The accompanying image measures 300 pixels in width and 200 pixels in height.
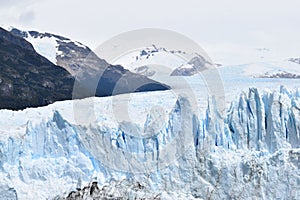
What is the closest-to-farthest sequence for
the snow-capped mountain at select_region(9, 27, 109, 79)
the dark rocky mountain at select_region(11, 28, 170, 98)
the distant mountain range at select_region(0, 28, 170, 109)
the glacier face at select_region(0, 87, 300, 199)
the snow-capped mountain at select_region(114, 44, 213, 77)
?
the glacier face at select_region(0, 87, 300, 199), the dark rocky mountain at select_region(11, 28, 170, 98), the distant mountain range at select_region(0, 28, 170, 109), the snow-capped mountain at select_region(114, 44, 213, 77), the snow-capped mountain at select_region(9, 27, 109, 79)

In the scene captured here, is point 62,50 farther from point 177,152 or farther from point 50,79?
point 177,152

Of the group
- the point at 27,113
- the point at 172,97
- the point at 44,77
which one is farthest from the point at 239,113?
the point at 44,77

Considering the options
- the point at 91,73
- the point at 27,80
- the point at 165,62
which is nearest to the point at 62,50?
the point at 165,62

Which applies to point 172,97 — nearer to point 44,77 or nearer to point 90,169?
point 90,169

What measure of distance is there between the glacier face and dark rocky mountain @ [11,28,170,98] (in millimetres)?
19018

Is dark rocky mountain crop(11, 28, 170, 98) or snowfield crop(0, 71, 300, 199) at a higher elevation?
dark rocky mountain crop(11, 28, 170, 98)

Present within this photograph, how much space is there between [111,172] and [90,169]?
783mm

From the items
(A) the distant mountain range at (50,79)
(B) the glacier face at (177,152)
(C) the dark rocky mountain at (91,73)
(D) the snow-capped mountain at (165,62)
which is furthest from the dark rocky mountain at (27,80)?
(B) the glacier face at (177,152)

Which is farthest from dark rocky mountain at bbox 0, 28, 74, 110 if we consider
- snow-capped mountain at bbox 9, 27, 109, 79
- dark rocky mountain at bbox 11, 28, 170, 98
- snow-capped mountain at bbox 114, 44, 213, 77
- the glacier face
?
the glacier face

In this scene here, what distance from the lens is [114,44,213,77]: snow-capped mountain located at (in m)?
55.6

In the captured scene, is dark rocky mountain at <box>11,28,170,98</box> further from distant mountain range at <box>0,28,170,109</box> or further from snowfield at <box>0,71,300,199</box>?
snowfield at <box>0,71,300,199</box>

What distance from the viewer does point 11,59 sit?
6419 cm

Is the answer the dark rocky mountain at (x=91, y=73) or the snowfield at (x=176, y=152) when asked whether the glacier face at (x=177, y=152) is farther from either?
the dark rocky mountain at (x=91, y=73)

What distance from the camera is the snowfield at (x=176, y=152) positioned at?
2036cm
